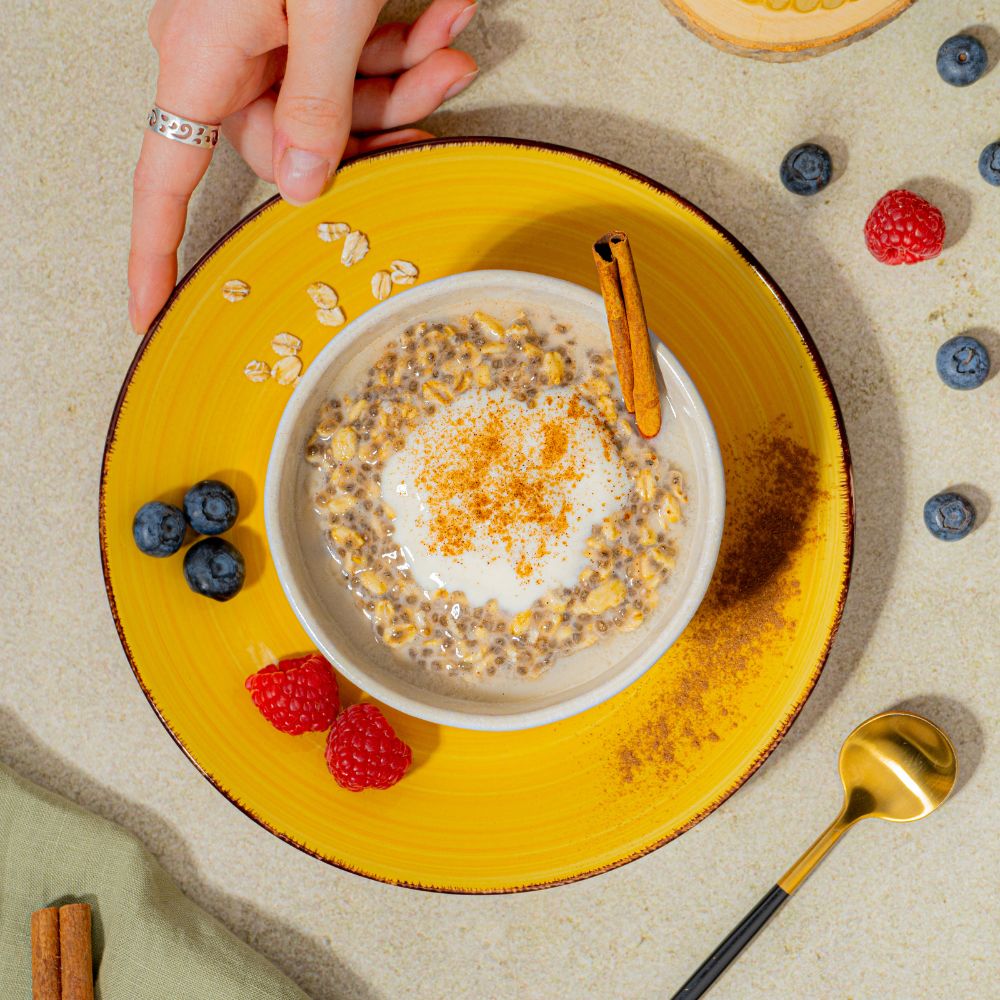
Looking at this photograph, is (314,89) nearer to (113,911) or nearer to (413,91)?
(413,91)

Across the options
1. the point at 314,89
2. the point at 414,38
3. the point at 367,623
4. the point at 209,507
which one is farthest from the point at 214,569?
the point at 414,38

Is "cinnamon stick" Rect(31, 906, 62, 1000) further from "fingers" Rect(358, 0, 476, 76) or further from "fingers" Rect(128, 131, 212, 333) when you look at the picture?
"fingers" Rect(358, 0, 476, 76)

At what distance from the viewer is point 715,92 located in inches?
42.6

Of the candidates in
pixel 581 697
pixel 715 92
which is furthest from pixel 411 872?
pixel 715 92

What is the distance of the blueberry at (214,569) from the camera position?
39.4 inches

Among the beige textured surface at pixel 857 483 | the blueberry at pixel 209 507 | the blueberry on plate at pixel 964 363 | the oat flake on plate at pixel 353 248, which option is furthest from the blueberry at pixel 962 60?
the blueberry at pixel 209 507

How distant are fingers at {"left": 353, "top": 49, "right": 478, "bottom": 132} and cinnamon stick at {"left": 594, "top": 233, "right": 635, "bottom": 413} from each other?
0.33 meters

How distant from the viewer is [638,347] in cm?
87

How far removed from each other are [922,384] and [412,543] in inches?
24.3

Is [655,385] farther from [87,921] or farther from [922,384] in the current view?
[87,921]

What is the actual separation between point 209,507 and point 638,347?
1.56 ft

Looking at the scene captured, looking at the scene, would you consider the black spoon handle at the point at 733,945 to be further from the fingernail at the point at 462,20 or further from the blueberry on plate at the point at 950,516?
the fingernail at the point at 462,20

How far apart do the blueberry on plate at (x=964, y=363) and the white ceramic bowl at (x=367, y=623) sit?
0.35 meters

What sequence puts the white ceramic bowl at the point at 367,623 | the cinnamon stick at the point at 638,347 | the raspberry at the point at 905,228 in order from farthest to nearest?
the raspberry at the point at 905,228 < the white ceramic bowl at the point at 367,623 < the cinnamon stick at the point at 638,347
